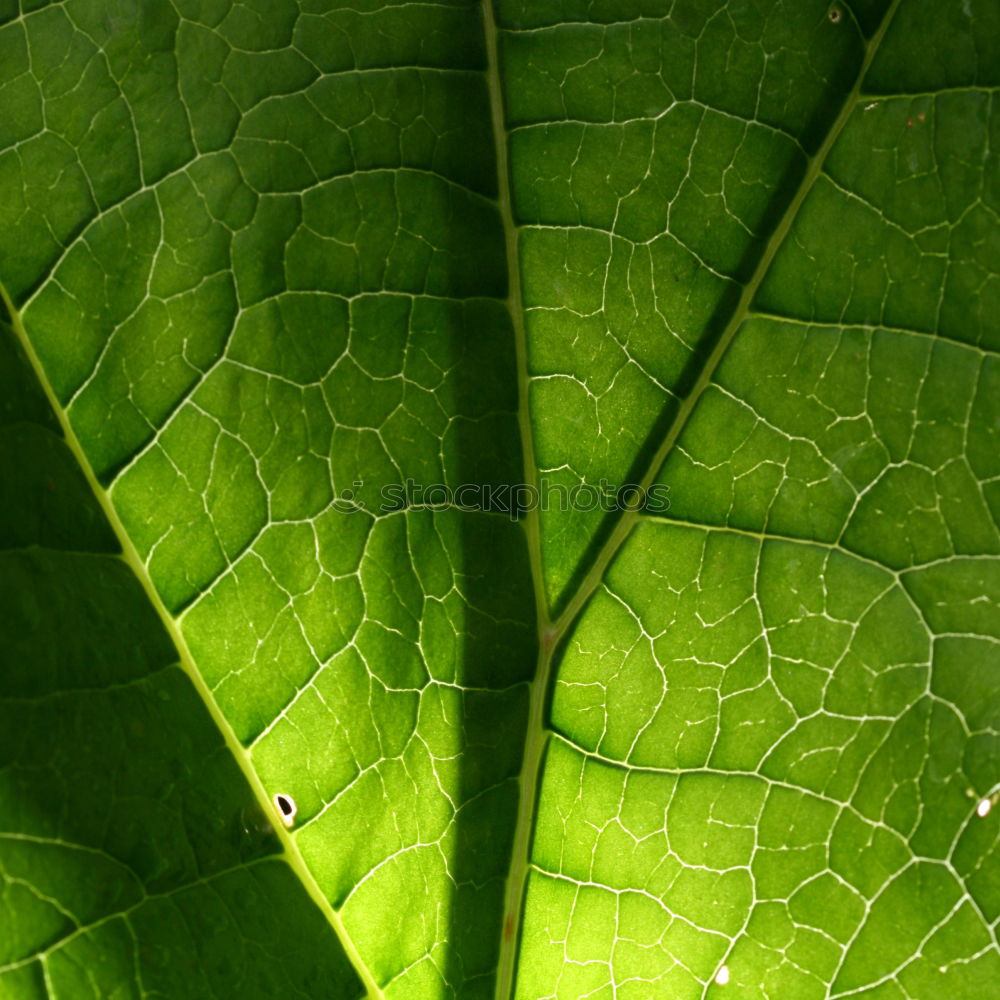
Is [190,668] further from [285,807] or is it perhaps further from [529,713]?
[529,713]

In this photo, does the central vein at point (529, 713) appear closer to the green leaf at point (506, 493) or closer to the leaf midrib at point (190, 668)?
the green leaf at point (506, 493)

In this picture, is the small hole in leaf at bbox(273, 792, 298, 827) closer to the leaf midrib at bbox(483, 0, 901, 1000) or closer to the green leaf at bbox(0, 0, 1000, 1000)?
the green leaf at bbox(0, 0, 1000, 1000)

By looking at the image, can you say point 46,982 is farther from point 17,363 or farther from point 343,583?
point 17,363

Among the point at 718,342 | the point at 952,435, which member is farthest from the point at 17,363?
the point at 952,435

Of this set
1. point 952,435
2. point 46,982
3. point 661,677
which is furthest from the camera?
point 661,677

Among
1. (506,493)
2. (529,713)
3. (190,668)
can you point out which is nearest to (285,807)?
(190,668)

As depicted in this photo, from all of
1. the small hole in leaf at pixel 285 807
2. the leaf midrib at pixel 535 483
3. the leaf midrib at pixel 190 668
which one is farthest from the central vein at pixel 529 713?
the small hole in leaf at pixel 285 807

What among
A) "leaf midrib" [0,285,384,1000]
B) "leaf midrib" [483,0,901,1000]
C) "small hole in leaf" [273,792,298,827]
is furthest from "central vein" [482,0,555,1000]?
"small hole in leaf" [273,792,298,827]
